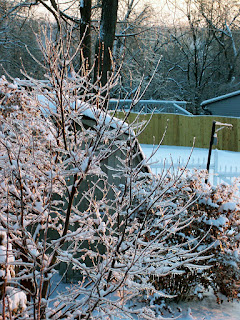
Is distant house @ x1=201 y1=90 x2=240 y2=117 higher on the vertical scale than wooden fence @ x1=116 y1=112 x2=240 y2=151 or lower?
Answer: higher

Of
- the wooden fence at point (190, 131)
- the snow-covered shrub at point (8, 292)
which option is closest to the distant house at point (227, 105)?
the wooden fence at point (190, 131)

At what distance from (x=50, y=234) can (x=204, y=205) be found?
2119 mm

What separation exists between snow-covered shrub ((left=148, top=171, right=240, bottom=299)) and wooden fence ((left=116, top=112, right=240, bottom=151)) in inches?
641

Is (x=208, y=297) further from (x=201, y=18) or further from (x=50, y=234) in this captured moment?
(x=201, y=18)

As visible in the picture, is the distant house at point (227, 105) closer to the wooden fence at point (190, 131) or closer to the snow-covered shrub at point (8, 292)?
the wooden fence at point (190, 131)

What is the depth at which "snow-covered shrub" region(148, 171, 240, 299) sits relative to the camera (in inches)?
194

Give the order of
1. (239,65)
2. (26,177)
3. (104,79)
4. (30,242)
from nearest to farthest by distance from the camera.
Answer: (30,242) < (26,177) < (104,79) < (239,65)

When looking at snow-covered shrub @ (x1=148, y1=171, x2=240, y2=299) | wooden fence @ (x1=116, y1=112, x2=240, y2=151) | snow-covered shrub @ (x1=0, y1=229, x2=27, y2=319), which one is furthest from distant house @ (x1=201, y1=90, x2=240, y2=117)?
snow-covered shrub @ (x1=0, y1=229, x2=27, y2=319)

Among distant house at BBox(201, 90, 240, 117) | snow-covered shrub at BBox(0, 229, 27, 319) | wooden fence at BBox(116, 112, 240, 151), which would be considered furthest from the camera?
distant house at BBox(201, 90, 240, 117)

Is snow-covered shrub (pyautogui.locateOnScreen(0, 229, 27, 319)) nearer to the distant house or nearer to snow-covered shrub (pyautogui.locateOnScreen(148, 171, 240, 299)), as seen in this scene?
snow-covered shrub (pyautogui.locateOnScreen(148, 171, 240, 299))

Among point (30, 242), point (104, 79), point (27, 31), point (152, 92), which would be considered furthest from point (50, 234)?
point (152, 92)

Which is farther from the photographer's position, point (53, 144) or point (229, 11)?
point (229, 11)

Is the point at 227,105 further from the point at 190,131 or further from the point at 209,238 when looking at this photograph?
Answer: the point at 209,238

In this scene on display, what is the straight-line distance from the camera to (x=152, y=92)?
3500 centimetres
